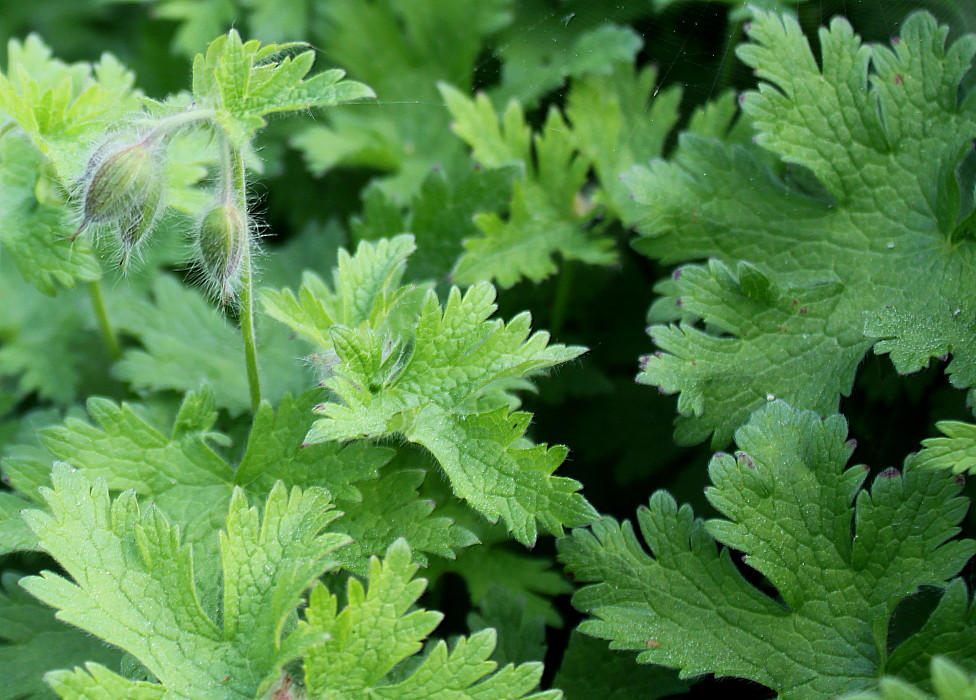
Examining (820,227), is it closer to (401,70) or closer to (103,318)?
(401,70)

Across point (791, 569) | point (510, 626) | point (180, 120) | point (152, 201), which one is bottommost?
point (510, 626)

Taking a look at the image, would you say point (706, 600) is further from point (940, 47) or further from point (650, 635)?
point (940, 47)

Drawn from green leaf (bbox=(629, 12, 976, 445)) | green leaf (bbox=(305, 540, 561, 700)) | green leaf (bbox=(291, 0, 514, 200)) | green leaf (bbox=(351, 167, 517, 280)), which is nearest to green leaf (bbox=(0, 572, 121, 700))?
green leaf (bbox=(305, 540, 561, 700))

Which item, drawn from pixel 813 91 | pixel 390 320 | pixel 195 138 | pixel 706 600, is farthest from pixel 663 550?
pixel 195 138

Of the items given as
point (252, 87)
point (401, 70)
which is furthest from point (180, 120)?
point (401, 70)

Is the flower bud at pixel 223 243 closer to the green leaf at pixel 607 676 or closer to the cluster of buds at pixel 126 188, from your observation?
the cluster of buds at pixel 126 188

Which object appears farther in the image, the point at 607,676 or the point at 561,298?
the point at 561,298

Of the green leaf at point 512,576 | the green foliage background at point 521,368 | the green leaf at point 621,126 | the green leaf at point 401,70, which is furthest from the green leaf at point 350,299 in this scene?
the green leaf at point 401,70
